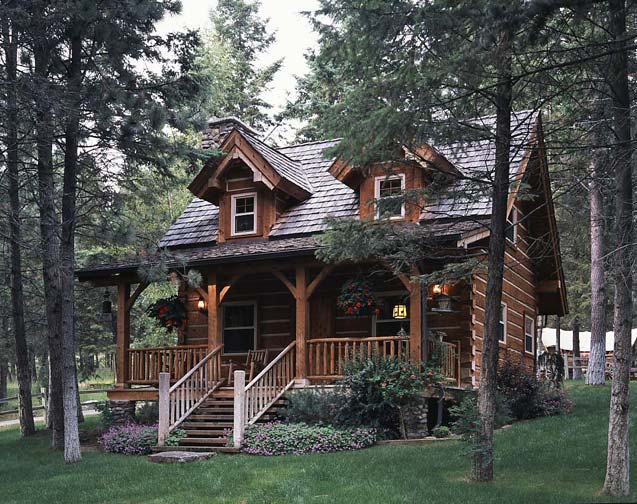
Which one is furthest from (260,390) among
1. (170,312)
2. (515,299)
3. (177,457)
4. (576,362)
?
(576,362)

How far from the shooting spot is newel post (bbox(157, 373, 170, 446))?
53.5 feet

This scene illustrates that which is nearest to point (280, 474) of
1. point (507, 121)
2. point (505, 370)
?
point (507, 121)

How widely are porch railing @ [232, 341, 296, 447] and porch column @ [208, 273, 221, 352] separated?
164 cm

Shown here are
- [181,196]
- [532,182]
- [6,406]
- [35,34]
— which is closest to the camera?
[35,34]

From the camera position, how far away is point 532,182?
21.6 metres

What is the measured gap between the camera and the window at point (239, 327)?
2111cm

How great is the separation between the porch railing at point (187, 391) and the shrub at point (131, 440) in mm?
335

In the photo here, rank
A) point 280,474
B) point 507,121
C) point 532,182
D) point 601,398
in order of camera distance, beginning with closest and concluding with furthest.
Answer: point 507,121 → point 280,474 → point 601,398 → point 532,182

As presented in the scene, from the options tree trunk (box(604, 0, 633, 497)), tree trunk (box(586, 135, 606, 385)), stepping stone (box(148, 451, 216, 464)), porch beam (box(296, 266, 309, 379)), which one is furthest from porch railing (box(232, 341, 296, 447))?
tree trunk (box(586, 135, 606, 385))

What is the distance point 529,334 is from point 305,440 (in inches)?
429

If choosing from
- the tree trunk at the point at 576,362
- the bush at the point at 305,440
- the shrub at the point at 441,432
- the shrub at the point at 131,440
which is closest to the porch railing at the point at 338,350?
the shrub at the point at 441,432

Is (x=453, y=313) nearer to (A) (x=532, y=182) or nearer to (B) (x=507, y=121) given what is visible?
(A) (x=532, y=182)

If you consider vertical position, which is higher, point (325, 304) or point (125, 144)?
point (125, 144)

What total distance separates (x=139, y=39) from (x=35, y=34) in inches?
77.1
